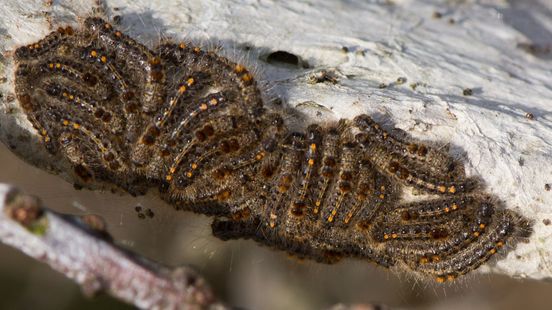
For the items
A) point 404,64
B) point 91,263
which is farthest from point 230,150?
point 91,263

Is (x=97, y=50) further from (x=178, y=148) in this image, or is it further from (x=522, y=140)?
(x=522, y=140)

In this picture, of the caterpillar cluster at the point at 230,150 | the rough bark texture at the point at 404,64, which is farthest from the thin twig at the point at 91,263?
the rough bark texture at the point at 404,64

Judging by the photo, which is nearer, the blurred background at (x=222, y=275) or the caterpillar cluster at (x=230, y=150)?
the caterpillar cluster at (x=230, y=150)

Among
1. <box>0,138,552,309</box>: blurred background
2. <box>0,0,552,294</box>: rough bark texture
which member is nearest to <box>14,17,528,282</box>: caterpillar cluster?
<box>0,0,552,294</box>: rough bark texture

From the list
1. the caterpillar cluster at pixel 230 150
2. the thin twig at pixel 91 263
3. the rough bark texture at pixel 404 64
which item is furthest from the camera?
the caterpillar cluster at pixel 230 150

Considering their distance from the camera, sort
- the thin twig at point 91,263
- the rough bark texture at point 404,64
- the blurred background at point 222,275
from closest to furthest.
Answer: the thin twig at point 91,263 < the rough bark texture at point 404,64 < the blurred background at point 222,275

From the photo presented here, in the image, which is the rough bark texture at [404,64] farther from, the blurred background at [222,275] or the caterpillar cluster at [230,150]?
the blurred background at [222,275]

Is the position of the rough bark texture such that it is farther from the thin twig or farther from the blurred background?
the thin twig
